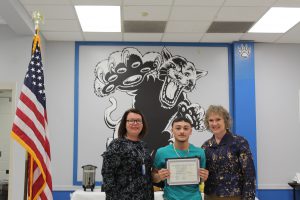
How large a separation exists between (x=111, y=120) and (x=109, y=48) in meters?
1.24

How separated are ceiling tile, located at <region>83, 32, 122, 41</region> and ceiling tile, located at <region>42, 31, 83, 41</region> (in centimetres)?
12

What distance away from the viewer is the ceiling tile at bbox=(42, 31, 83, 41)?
17.3ft

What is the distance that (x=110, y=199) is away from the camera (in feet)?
7.91

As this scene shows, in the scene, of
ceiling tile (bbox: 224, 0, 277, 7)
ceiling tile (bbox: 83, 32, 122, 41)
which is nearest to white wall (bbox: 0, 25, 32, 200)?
ceiling tile (bbox: 83, 32, 122, 41)

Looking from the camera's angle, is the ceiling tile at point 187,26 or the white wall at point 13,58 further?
the white wall at point 13,58

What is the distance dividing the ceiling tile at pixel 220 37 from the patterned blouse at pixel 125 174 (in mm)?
3417

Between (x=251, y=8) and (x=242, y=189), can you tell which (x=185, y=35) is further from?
(x=242, y=189)

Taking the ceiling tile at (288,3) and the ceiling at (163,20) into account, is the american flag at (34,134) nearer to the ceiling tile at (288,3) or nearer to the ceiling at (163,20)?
the ceiling at (163,20)

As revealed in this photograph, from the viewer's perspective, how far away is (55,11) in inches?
175

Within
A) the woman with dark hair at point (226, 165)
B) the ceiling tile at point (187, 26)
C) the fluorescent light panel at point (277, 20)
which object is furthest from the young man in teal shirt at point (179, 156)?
the fluorescent light panel at point (277, 20)

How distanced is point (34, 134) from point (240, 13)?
3.14 m

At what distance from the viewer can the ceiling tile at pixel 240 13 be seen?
439 centimetres

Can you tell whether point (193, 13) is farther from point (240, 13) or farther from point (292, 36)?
point (292, 36)

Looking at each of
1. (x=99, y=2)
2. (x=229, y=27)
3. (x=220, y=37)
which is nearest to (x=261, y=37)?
(x=220, y=37)
